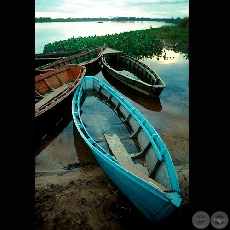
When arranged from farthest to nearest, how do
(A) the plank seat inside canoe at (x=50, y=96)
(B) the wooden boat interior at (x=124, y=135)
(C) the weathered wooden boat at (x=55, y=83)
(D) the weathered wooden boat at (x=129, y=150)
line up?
(C) the weathered wooden boat at (x=55, y=83) < (A) the plank seat inside canoe at (x=50, y=96) < (B) the wooden boat interior at (x=124, y=135) < (D) the weathered wooden boat at (x=129, y=150)

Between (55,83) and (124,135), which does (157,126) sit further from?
(55,83)

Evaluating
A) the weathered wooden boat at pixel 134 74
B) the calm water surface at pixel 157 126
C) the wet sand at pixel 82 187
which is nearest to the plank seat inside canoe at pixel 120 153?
the wet sand at pixel 82 187

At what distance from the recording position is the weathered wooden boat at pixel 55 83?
1052 cm

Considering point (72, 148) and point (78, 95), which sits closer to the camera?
point (72, 148)

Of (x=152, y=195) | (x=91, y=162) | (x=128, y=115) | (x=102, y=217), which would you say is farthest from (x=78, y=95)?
(x=152, y=195)

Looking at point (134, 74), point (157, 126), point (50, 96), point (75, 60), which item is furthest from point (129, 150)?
point (75, 60)

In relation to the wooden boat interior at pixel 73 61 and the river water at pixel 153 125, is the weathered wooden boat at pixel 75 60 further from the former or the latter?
the river water at pixel 153 125

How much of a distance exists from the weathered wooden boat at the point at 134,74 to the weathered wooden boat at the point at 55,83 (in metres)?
3.07

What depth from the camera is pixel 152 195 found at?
420cm

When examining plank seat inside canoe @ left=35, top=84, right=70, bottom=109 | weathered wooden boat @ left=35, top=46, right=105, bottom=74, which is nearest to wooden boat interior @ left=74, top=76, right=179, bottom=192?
plank seat inside canoe @ left=35, top=84, right=70, bottom=109

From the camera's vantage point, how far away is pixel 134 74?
56.1ft

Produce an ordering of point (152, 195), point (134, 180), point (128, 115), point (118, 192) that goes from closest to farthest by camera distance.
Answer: point (152, 195)
point (134, 180)
point (118, 192)
point (128, 115)
